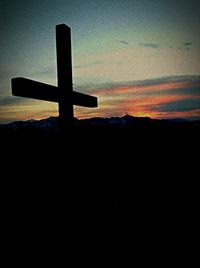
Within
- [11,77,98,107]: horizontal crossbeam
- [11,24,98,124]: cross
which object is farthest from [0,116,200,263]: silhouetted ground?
[11,24,98,124]: cross

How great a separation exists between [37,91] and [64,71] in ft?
3.83

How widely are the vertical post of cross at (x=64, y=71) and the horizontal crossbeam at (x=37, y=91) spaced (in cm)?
14

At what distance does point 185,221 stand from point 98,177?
40.2 inches

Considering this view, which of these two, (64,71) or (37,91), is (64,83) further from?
(37,91)

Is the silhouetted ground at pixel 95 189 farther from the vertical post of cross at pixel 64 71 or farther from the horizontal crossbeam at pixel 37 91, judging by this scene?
the vertical post of cross at pixel 64 71

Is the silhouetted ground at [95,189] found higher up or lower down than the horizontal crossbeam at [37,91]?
lower down

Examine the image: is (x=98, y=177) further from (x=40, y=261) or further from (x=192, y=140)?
(x=192, y=140)

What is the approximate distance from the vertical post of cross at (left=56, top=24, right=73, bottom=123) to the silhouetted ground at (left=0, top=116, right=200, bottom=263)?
107cm

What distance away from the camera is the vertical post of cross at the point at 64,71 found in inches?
176

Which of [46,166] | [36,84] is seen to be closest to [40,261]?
[46,166]

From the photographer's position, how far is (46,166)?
275 centimetres

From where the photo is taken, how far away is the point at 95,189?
2693 mm

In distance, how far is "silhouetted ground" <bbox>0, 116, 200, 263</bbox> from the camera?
222 cm

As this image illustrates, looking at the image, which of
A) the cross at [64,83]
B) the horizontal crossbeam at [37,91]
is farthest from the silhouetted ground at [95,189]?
the cross at [64,83]
